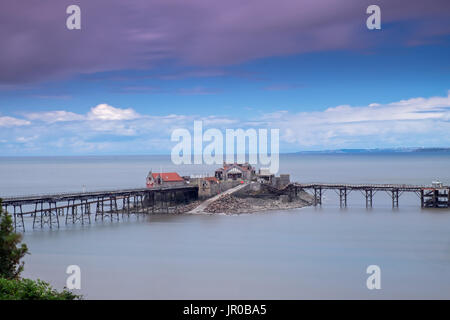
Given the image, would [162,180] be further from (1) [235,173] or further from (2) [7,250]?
(2) [7,250]

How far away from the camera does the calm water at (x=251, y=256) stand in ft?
99.8

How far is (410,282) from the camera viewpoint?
3136cm

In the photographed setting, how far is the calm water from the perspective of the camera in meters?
30.4

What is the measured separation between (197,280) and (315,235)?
57.3 ft

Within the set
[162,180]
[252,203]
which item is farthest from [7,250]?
[162,180]

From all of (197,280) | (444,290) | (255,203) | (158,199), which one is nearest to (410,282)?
(444,290)

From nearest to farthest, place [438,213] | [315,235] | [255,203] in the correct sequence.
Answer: [315,235]
[438,213]
[255,203]

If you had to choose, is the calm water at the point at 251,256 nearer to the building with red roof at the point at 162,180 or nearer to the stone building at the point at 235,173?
the building with red roof at the point at 162,180

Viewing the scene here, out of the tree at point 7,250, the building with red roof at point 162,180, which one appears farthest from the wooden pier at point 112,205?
the tree at point 7,250

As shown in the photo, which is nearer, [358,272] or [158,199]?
[358,272]
